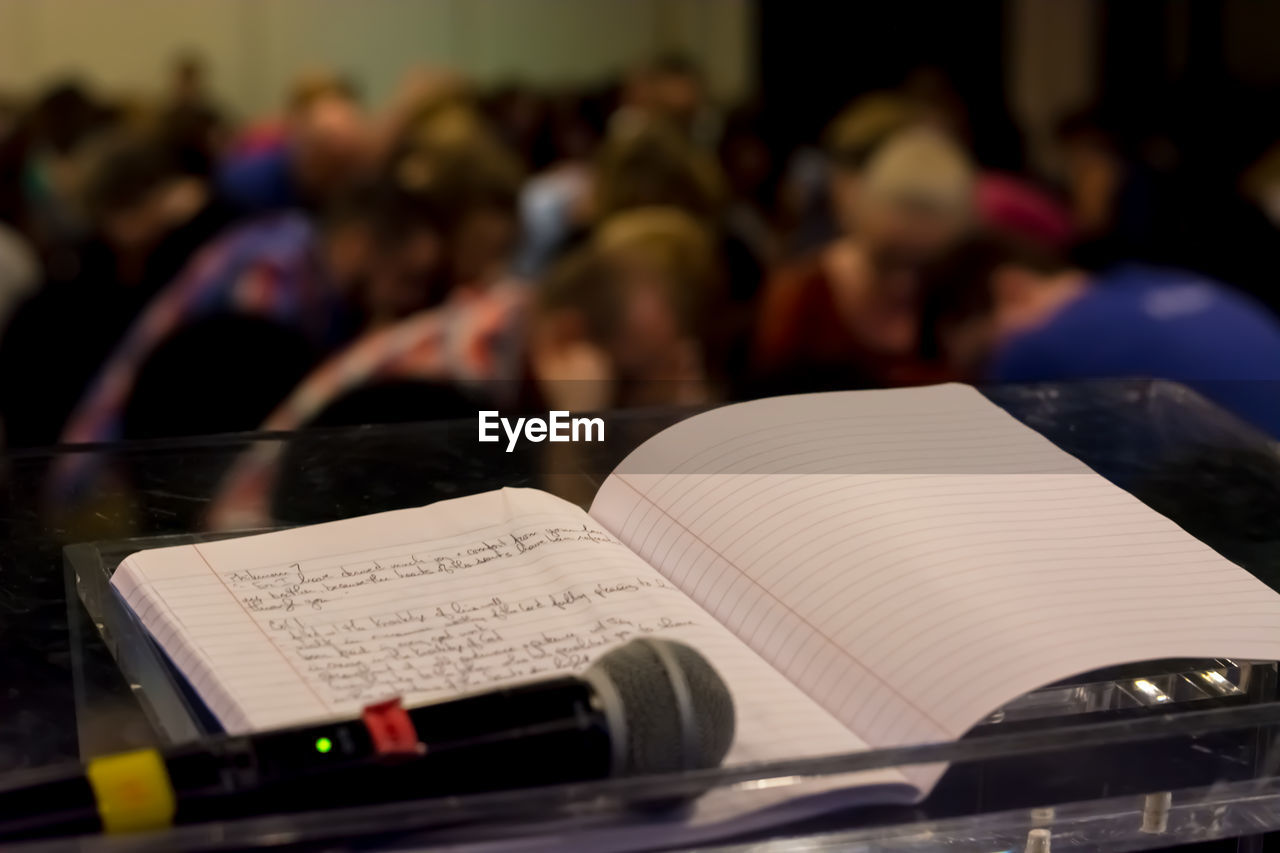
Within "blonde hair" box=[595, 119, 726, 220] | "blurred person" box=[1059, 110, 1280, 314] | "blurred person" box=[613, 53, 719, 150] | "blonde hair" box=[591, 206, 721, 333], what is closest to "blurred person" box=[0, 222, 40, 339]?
"blonde hair" box=[595, 119, 726, 220]

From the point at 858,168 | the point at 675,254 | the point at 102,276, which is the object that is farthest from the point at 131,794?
the point at 858,168

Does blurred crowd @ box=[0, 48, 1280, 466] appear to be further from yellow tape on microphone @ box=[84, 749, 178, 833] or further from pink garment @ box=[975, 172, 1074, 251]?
yellow tape on microphone @ box=[84, 749, 178, 833]

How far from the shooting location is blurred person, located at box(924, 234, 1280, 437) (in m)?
1.83

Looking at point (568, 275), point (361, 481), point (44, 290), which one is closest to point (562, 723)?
point (361, 481)

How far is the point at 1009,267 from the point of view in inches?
89.4

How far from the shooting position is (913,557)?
654 millimetres

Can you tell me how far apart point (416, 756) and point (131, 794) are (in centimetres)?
9

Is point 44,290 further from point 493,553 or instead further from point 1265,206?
point 1265,206

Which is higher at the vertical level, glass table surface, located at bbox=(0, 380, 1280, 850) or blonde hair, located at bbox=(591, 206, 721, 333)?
blonde hair, located at bbox=(591, 206, 721, 333)

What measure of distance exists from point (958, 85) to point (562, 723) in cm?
634

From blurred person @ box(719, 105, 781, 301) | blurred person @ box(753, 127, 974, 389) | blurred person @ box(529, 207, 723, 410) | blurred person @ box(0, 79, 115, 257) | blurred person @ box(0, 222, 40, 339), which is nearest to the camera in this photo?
blurred person @ box(529, 207, 723, 410)

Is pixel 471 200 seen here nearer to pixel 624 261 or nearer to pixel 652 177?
pixel 652 177

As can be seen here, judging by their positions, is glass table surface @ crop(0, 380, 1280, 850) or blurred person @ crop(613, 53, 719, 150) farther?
blurred person @ crop(613, 53, 719, 150)

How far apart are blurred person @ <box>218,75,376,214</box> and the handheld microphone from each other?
3103 millimetres
